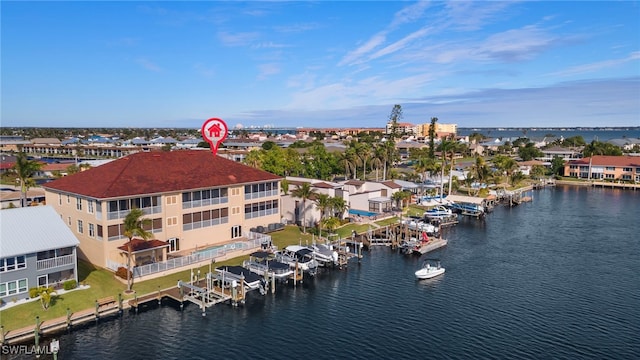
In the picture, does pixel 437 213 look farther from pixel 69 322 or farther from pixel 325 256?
pixel 69 322

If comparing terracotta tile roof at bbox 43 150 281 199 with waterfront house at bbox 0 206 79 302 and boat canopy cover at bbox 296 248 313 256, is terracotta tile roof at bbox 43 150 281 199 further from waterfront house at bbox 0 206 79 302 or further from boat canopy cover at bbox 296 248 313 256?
boat canopy cover at bbox 296 248 313 256

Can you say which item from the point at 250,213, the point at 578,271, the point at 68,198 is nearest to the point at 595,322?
the point at 578,271

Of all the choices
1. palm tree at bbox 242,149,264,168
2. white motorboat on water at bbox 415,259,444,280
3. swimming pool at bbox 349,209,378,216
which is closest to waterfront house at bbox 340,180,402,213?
swimming pool at bbox 349,209,378,216

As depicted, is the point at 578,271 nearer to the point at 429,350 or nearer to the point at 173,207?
the point at 429,350

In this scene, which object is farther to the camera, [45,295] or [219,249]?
[219,249]

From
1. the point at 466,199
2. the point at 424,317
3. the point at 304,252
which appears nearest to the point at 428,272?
the point at 424,317

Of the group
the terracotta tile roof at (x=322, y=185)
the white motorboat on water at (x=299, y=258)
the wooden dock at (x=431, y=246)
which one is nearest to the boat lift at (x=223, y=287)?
the white motorboat on water at (x=299, y=258)

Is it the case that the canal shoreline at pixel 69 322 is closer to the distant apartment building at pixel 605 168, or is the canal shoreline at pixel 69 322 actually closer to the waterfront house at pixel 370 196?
the waterfront house at pixel 370 196
